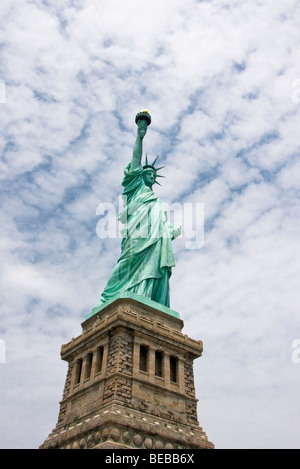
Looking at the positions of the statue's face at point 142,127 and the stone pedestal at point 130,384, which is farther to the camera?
the statue's face at point 142,127

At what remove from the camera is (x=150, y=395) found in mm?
22141

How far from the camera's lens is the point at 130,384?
21.7m

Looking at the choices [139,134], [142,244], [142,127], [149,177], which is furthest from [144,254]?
[142,127]

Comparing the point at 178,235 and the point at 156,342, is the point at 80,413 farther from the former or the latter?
the point at 178,235

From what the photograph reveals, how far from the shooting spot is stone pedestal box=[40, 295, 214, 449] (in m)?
20.2

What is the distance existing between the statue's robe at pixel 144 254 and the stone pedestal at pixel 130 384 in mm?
1619

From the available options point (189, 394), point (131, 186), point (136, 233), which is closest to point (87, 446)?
point (189, 394)

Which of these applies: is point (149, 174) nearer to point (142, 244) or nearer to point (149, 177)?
point (149, 177)

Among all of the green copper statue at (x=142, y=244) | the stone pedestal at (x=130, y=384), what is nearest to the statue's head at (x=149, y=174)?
→ the green copper statue at (x=142, y=244)

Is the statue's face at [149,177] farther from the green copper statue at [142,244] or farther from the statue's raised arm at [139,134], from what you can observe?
the statue's raised arm at [139,134]

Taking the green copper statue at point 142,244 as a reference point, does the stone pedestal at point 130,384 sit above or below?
below

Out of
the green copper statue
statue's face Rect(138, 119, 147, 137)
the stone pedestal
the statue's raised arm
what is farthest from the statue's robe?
statue's face Rect(138, 119, 147, 137)

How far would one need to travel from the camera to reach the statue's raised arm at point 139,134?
34312 millimetres

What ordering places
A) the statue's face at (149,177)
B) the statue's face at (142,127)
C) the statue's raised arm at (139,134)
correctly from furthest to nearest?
1. the statue's face at (142,127)
2. the statue's raised arm at (139,134)
3. the statue's face at (149,177)
